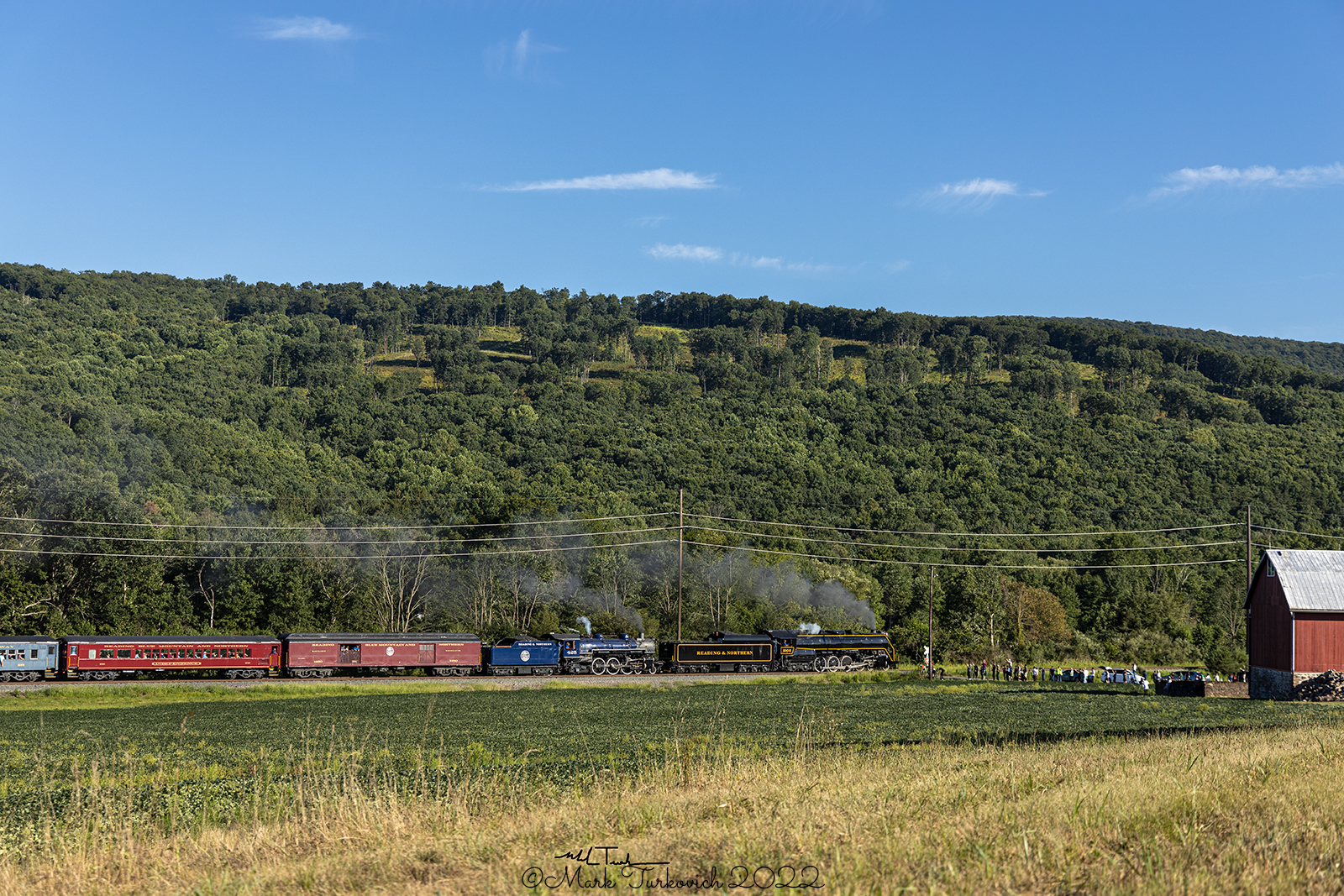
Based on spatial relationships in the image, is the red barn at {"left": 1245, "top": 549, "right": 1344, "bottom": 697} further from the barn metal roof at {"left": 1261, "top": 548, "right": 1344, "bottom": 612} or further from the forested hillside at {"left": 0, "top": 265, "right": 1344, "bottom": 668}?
the forested hillside at {"left": 0, "top": 265, "right": 1344, "bottom": 668}

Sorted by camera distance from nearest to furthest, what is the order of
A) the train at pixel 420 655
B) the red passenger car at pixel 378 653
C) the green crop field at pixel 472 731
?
the green crop field at pixel 472 731
the train at pixel 420 655
the red passenger car at pixel 378 653

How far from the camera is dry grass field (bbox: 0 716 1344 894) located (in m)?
7.26

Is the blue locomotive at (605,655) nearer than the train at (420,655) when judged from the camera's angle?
No

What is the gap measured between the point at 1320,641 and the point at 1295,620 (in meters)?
1.48

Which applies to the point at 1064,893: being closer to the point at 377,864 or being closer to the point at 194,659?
the point at 377,864

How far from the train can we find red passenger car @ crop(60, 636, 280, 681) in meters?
0.04

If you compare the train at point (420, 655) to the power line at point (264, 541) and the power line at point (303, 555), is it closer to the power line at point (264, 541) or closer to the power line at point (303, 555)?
the power line at point (264, 541)

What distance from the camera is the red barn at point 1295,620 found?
4538cm

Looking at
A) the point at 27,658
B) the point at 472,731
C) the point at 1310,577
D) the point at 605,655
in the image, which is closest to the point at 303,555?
the point at 27,658

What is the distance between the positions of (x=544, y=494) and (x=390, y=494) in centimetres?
1558

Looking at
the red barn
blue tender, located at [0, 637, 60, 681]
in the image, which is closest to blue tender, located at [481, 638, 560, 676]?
blue tender, located at [0, 637, 60, 681]

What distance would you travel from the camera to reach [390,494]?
97.6m

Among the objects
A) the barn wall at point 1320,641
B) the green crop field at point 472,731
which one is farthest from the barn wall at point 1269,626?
the green crop field at point 472,731

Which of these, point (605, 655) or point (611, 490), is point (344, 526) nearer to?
point (611, 490)
